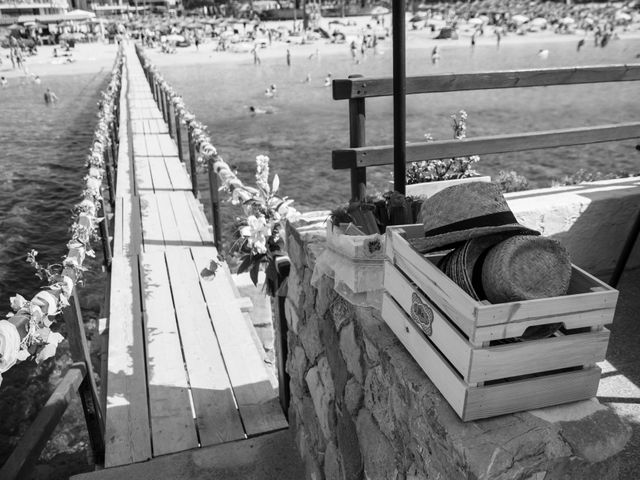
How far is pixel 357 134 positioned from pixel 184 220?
195 inches

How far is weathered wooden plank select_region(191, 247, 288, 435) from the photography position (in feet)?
13.7

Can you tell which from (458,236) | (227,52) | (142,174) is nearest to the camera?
(458,236)

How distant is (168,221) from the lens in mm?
8344

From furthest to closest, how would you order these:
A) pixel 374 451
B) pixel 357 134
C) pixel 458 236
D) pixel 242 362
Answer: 1. pixel 242 362
2. pixel 357 134
3. pixel 374 451
4. pixel 458 236

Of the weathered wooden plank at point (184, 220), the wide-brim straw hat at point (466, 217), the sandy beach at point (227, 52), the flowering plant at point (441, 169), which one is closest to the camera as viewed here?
the wide-brim straw hat at point (466, 217)

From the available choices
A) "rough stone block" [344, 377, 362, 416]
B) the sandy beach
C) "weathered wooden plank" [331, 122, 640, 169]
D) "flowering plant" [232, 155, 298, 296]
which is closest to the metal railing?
"weathered wooden plank" [331, 122, 640, 169]

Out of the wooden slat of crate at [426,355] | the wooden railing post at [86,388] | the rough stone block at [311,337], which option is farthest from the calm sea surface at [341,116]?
the wooden slat of crate at [426,355]

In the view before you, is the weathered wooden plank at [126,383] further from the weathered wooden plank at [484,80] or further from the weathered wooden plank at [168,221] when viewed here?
the weathered wooden plank at [484,80]

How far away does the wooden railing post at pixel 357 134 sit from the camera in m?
3.88

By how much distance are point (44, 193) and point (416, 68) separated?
3975 centimetres

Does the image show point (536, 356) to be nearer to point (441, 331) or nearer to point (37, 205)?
point (441, 331)

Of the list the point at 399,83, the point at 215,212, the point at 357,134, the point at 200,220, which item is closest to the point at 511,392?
the point at 399,83

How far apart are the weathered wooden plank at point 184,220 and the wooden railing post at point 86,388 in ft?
11.0

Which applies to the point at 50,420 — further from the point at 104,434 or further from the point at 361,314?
the point at 361,314
